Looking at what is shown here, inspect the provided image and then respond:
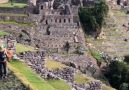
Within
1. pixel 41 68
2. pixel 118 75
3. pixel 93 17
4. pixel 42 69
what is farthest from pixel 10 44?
pixel 93 17

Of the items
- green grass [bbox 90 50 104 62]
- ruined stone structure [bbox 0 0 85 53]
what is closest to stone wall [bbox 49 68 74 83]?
ruined stone structure [bbox 0 0 85 53]

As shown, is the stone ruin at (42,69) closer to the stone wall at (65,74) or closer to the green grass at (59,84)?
the stone wall at (65,74)

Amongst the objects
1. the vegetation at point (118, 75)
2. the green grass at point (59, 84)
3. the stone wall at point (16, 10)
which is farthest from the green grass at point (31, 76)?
the stone wall at point (16, 10)

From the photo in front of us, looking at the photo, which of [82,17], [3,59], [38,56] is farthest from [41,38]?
[3,59]

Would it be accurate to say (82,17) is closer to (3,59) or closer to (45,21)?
(45,21)

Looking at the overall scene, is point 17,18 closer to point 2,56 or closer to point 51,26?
point 51,26

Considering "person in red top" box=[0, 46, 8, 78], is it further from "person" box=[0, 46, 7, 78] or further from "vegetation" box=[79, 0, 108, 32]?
"vegetation" box=[79, 0, 108, 32]
